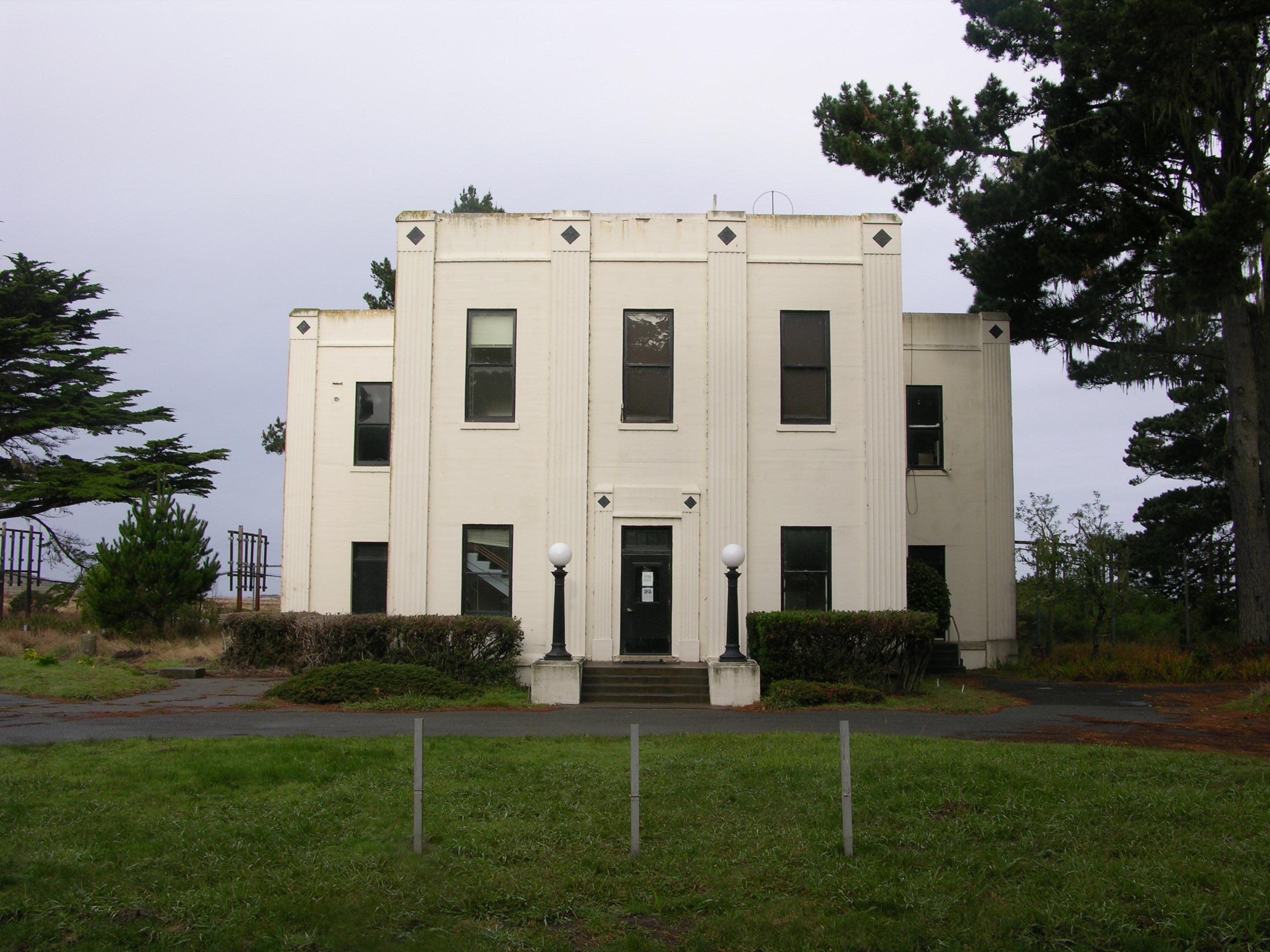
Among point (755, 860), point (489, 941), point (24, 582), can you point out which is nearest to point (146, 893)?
point (489, 941)

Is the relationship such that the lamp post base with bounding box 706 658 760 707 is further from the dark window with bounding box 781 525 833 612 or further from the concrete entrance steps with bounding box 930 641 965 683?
the concrete entrance steps with bounding box 930 641 965 683

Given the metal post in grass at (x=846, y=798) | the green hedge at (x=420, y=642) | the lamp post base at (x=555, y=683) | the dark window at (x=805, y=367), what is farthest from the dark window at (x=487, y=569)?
the metal post in grass at (x=846, y=798)

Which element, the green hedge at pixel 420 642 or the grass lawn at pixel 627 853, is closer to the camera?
the grass lawn at pixel 627 853

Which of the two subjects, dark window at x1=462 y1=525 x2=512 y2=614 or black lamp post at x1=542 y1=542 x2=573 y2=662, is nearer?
black lamp post at x1=542 y1=542 x2=573 y2=662

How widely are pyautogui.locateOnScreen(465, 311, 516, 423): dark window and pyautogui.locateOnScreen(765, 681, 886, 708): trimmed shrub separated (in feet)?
23.1

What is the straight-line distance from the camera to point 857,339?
63.9 feet

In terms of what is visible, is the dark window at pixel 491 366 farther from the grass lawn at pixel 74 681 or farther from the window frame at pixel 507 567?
the grass lawn at pixel 74 681

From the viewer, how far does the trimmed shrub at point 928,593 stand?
22.1 meters

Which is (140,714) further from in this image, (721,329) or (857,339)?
(857,339)

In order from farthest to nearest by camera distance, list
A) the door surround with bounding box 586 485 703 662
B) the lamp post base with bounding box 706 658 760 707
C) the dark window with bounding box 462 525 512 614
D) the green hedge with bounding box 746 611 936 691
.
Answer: the dark window with bounding box 462 525 512 614 < the door surround with bounding box 586 485 703 662 < the green hedge with bounding box 746 611 936 691 < the lamp post base with bounding box 706 658 760 707

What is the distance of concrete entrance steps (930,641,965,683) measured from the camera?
73.0ft

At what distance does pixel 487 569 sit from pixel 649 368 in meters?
4.62

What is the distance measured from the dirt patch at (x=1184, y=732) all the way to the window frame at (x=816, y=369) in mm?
7213

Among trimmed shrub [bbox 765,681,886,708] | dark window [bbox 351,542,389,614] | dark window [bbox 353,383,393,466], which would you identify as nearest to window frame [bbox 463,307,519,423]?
dark window [bbox 353,383,393,466]
